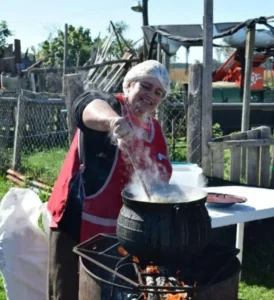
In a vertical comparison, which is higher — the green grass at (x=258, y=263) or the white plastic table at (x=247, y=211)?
the white plastic table at (x=247, y=211)

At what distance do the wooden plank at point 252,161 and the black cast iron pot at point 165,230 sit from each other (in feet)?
9.95

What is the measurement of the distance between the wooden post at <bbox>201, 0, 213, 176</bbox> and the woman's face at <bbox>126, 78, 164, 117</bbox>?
2544 mm

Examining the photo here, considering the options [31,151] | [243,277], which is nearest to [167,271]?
[243,277]

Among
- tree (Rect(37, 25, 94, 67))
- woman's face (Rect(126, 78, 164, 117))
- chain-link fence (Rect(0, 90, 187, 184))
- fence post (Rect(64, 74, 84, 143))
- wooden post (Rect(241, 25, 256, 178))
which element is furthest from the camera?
tree (Rect(37, 25, 94, 67))

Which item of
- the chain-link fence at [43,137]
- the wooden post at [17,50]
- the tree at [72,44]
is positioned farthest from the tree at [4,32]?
the chain-link fence at [43,137]

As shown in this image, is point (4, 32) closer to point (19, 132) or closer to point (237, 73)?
point (237, 73)

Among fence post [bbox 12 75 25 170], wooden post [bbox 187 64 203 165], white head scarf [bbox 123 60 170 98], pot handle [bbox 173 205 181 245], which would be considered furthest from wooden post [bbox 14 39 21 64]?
pot handle [bbox 173 205 181 245]

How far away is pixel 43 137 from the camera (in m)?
8.52

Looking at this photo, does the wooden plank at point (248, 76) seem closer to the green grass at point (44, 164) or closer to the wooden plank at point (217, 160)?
the wooden plank at point (217, 160)

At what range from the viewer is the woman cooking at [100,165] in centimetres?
258

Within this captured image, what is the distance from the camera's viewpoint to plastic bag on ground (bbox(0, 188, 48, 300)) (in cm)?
342

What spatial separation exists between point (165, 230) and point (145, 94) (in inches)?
28.6

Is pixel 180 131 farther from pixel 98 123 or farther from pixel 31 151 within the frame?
pixel 98 123

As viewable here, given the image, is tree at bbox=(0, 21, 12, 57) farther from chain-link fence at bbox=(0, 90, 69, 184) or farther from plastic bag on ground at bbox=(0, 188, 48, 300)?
plastic bag on ground at bbox=(0, 188, 48, 300)
